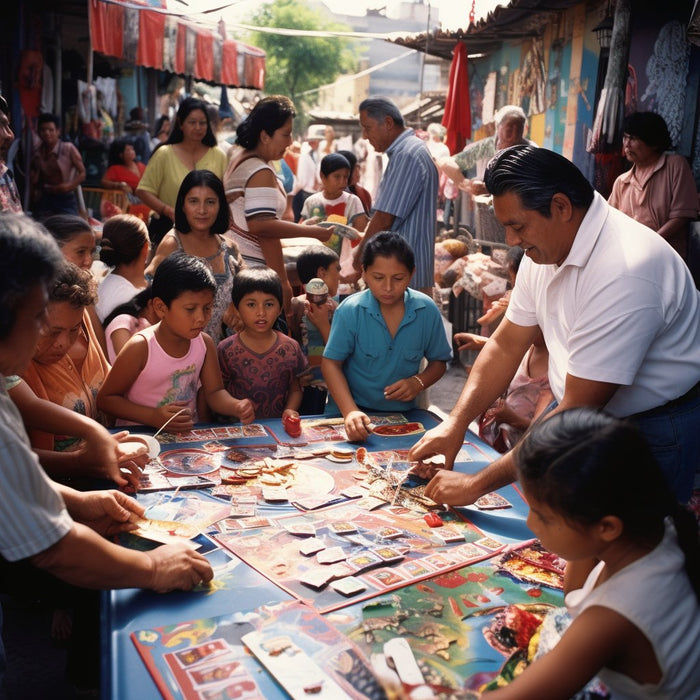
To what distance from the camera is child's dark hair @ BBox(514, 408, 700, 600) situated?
131cm

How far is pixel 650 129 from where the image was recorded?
530cm

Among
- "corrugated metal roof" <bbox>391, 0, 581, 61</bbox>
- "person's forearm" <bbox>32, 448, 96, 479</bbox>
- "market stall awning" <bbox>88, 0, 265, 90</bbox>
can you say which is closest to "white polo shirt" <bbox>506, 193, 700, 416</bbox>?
"person's forearm" <bbox>32, 448, 96, 479</bbox>

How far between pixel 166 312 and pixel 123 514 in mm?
1201

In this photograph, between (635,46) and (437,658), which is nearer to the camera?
(437,658)

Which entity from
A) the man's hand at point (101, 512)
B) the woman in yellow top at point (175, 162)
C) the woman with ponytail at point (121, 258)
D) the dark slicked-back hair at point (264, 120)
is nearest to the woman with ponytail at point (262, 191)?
the dark slicked-back hair at point (264, 120)

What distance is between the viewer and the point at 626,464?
1316 mm

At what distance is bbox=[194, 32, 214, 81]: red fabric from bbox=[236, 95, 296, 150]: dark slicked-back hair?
8439mm

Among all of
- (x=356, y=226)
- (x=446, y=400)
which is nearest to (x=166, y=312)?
(x=446, y=400)

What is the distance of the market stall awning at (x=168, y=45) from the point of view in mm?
8719

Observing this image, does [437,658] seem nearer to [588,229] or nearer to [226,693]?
[226,693]

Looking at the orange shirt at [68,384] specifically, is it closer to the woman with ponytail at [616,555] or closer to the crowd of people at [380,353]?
the crowd of people at [380,353]

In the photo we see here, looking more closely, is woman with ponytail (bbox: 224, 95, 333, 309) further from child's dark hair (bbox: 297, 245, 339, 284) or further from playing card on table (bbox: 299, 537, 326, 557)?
playing card on table (bbox: 299, 537, 326, 557)

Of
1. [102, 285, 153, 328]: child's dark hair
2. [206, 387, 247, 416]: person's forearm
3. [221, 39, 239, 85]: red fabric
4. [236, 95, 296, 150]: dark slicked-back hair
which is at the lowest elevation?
[206, 387, 247, 416]: person's forearm

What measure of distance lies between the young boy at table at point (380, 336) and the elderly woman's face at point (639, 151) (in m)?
2.97
